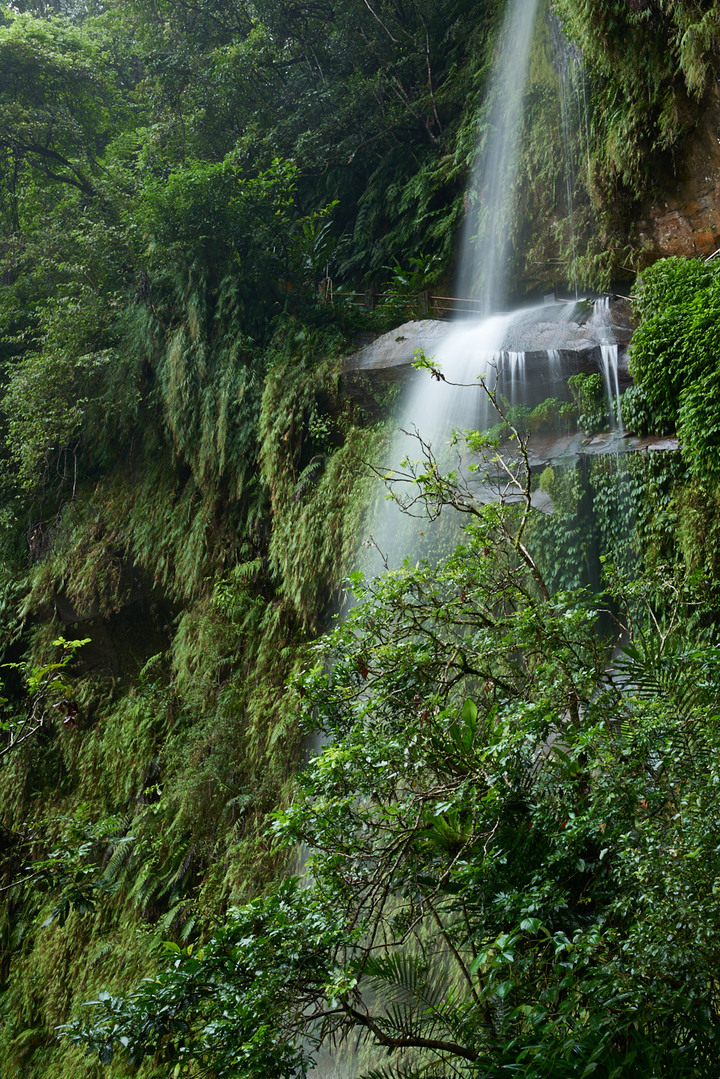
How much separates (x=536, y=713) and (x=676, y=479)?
9.72 ft

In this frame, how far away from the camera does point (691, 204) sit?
21.8 ft

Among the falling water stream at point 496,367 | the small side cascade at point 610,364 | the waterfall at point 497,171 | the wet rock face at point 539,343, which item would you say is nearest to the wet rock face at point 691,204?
the wet rock face at point 539,343

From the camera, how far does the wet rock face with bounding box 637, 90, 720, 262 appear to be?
21.0ft

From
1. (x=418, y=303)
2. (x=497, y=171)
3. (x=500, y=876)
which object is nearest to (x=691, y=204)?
(x=497, y=171)

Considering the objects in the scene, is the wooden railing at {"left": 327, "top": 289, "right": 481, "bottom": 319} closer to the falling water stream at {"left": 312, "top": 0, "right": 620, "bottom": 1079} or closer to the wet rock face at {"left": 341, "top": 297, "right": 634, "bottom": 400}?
the falling water stream at {"left": 312, "top": 0, "right": 620, "bottom": 1079}

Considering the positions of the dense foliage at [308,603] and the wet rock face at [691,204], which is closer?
the dense foliage at [308,603]

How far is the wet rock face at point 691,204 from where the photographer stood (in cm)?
639

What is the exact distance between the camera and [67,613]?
32.8ft

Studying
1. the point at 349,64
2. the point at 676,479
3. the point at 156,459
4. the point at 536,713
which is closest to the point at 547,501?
the point at 676,479

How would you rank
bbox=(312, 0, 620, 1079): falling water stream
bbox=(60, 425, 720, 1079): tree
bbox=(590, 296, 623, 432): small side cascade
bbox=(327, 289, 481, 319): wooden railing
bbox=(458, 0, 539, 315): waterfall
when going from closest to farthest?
bbox=(60, 425, 720, 1079): tree
bbox=(590, 296, 623, 432): small side cascade
bbox=(312, 0, 620, 1079): falling water stream
bbox=(327, 289, 481, 319): wooden railing
bbox=(458, 0, 539, 315): waterfall

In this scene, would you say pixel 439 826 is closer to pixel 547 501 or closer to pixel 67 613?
pixel 547 501

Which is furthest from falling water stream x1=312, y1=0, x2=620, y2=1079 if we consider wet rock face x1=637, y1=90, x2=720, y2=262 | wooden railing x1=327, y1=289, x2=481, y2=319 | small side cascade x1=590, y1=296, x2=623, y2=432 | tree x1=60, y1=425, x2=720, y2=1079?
tree x1=60, y1=425, x2=720, y2=1079

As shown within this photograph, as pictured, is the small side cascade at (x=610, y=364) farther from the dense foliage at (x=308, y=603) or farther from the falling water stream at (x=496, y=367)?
the dense foliage at (x=308, y=603)

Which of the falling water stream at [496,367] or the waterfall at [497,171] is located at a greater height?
the waterfall at [497,171]
